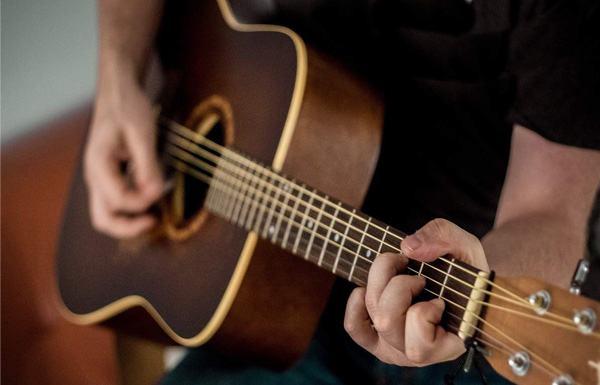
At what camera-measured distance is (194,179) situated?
73cm

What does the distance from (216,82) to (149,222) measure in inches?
8.6

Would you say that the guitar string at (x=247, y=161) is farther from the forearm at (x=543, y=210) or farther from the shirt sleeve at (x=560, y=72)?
the shirt sleeve at (x=560, y=72)

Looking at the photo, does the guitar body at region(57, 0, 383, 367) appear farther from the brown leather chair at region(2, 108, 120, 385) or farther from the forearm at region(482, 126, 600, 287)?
the brown leather chair at region(2, 108, 120, 385)

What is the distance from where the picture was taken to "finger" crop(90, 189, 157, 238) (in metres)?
0.77

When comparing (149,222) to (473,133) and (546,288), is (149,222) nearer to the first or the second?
(473,133)

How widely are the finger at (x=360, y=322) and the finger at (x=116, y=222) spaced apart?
16.1 inches

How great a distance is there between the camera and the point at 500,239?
417mm

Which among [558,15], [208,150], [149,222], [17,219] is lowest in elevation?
[17,219]

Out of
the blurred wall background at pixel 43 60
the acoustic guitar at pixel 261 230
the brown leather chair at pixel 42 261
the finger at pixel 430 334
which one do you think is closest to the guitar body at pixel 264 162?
the acoustic guitar at pixel 261 230

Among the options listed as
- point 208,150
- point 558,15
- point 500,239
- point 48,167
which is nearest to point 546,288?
point 500,239

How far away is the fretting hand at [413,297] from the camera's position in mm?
354

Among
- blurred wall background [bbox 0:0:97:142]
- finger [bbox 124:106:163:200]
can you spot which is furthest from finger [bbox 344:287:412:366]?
blurred wall background [bbox 0:0:97:142]

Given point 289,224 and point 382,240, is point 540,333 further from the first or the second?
point 289,224

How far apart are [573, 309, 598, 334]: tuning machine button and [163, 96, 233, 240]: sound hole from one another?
47cm
